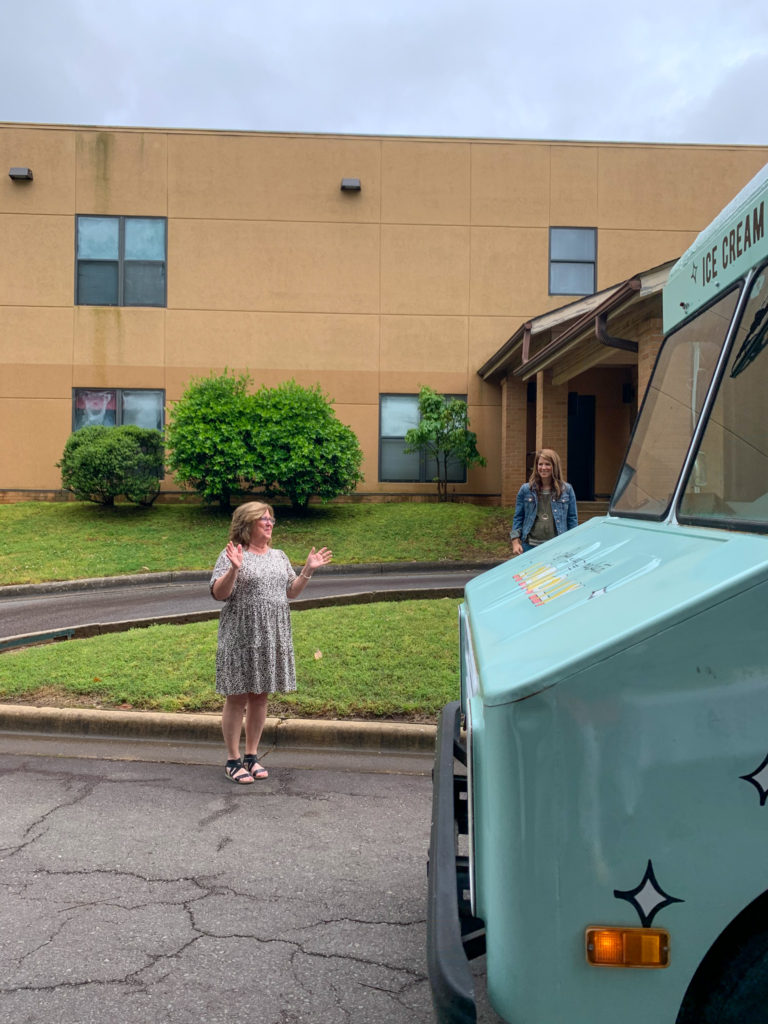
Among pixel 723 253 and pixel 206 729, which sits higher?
pixel 723 253

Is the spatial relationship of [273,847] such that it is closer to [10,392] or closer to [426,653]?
[426,653]

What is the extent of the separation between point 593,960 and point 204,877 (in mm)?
2468

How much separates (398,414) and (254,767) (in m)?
16.5

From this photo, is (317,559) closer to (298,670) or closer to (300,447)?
(298,670)

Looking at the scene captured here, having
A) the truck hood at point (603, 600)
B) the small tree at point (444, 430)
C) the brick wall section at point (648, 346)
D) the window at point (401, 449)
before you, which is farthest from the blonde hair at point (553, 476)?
the window at point (401, 449)

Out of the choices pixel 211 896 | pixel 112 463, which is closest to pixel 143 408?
pixel 112 463

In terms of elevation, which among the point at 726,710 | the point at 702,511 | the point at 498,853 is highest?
the point at 702,511

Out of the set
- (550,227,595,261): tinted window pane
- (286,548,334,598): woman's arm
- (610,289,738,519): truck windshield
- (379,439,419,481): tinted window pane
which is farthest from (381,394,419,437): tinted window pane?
(610,289,738,519): truck windshield

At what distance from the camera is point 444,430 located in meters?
20.1

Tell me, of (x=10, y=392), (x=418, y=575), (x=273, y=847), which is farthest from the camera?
(x=10, y=392)

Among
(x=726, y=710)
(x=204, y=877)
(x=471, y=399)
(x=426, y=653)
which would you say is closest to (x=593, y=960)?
(x=726, y=710)

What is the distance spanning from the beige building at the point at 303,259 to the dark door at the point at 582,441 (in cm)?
66

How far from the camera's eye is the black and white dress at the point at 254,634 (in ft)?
16.3

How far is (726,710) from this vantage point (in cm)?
167
